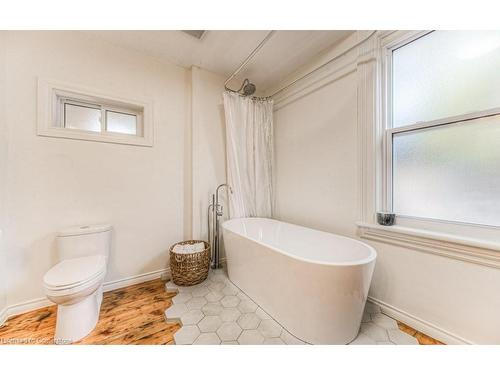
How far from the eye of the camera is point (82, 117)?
1703 mm

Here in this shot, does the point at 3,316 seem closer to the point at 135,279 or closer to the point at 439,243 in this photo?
the point at 135,279

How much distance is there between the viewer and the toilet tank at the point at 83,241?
1.41 m

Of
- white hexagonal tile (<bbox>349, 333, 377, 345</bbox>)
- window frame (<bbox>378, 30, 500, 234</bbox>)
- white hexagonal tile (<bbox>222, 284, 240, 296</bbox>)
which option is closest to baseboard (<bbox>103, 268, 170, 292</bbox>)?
white hexagonal tile (<bbox>222, 284, 240, 296</bbox>)

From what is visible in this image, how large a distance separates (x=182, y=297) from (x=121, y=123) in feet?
5.95

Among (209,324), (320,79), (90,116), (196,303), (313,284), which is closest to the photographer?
(313,284)

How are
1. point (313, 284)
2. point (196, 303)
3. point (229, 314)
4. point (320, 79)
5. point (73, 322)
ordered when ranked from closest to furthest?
point (313, 284) < point (73, 322) < point (229, 314) < point (196, 303) < point (320, 79)

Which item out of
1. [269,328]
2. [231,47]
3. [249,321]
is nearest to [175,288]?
[249,321]

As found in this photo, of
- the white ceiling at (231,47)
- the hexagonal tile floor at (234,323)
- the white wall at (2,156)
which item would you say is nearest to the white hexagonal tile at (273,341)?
the hexagonal tile floor at (234,323)

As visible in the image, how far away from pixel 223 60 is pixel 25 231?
2344 millimetres

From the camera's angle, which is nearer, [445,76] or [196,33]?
[445,76]

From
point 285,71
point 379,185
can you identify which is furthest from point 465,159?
point 285,71

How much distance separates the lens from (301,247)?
1.81m

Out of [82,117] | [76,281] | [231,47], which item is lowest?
[76,281]
